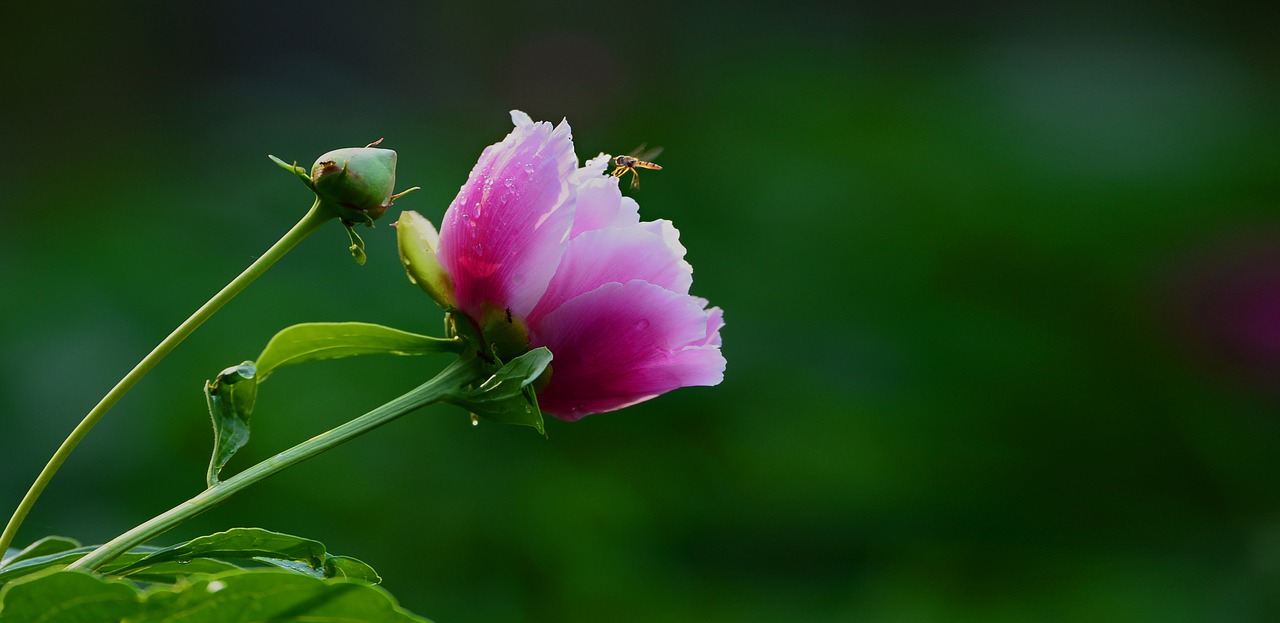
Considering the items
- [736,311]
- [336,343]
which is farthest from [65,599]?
[736,311]

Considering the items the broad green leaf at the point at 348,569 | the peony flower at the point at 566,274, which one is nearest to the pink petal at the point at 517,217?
the peony flower at the point at 566,274

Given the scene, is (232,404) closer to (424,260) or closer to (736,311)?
(424,260)

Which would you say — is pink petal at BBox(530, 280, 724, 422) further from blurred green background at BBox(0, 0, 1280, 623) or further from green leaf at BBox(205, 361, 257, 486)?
blurred green background at BBox(0, 0, 1280, 623)

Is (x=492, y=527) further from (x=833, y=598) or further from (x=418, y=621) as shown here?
(x=418, y=621)

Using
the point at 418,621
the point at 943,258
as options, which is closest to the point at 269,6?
the point at 943,258

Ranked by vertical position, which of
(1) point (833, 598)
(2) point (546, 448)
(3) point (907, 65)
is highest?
(3) point (907, 65)

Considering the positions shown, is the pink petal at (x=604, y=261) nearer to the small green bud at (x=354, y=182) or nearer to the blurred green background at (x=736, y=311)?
the small green bud at (x=354, y=182)
